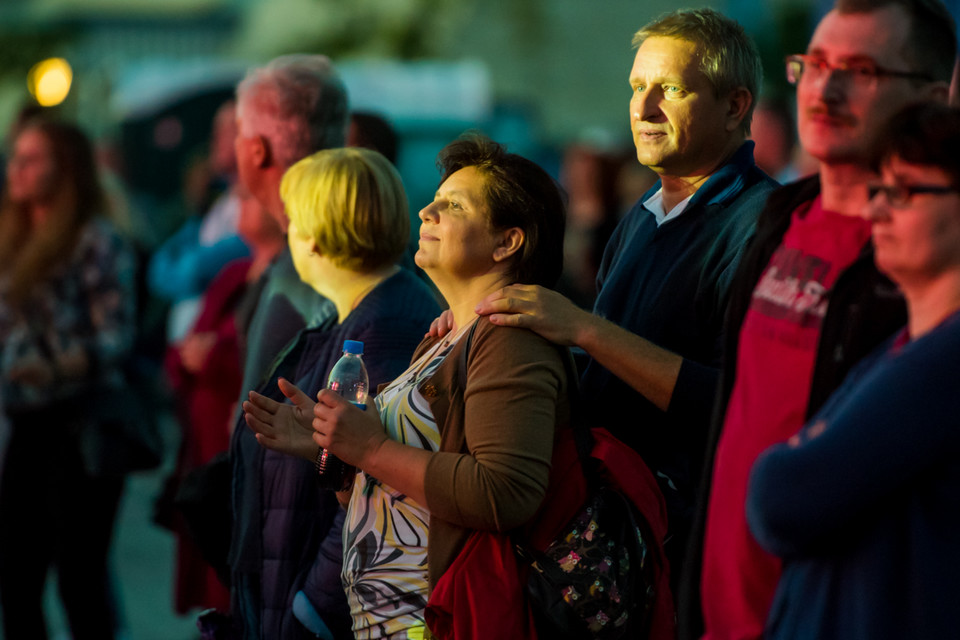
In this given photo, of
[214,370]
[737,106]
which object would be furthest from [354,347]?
[214,370]

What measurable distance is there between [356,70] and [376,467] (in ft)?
43.5

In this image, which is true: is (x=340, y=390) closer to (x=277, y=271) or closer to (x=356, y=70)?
(x=277, y=271)

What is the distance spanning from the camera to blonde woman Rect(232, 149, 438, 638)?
3.21m

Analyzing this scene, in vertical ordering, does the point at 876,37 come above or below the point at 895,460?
above

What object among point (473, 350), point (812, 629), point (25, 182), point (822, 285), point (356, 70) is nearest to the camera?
point (812, 629)

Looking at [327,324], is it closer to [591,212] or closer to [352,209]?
[352,209]

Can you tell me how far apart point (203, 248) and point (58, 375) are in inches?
86.4

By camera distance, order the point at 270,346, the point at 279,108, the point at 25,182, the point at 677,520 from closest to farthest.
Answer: the point at 677,520 → the point at 270,346 → the point at 279,108 → the point at 25,182

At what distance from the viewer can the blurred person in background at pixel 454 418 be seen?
2396 mm

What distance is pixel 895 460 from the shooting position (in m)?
1.67

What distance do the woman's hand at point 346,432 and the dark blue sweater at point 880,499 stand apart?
0.94m

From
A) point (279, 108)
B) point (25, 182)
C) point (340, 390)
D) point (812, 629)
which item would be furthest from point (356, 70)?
point (812, 629)

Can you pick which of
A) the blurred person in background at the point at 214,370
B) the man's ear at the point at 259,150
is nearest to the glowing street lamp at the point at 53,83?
the blurred person in background at the point at 214,370

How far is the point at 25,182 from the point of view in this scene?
16.6 feet
